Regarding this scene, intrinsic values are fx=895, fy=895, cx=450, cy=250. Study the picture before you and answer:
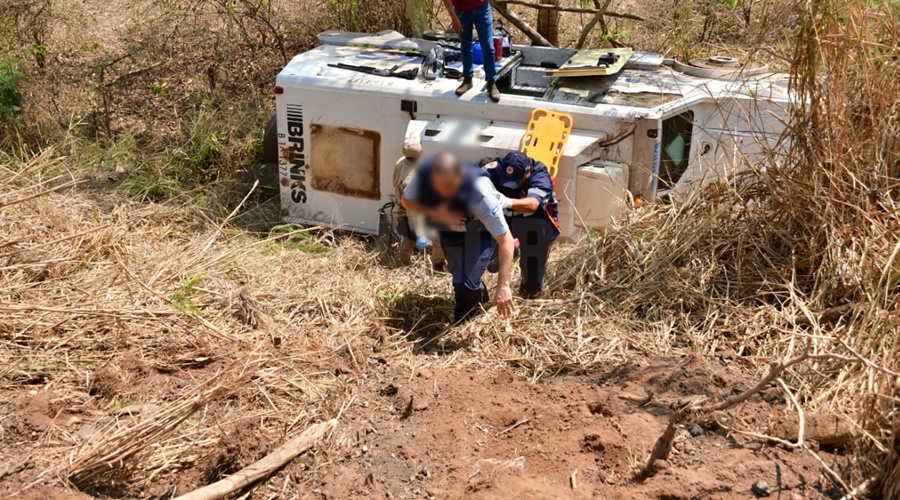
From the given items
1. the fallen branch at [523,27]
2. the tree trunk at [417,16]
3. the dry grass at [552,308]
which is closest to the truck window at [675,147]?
the dry grass at [552,308]

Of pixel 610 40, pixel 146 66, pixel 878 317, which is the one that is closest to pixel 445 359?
pixel 878 317

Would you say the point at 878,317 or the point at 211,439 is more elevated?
the point at 878,317

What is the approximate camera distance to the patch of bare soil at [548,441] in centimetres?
383

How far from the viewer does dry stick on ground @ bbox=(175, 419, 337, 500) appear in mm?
3861

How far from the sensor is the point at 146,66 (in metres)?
10.7

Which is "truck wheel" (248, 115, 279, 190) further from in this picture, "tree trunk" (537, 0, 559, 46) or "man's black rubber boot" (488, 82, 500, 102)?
"tree trunk" (537, 0, 559, 46)

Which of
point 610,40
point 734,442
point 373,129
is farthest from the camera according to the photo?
point 610,40

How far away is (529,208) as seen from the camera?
5.45m

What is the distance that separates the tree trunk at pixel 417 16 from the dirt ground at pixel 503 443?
589 centimetres

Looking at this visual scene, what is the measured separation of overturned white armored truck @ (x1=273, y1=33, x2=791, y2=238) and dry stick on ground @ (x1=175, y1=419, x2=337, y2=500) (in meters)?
2.64

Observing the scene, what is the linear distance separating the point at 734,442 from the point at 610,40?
6445 mm

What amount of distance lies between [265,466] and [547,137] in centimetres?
325

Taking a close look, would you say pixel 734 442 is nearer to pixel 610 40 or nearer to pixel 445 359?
pixel 445 359

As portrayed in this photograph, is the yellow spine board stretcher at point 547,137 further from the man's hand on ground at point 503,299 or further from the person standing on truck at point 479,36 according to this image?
the man's hand on ground at point 503,299
